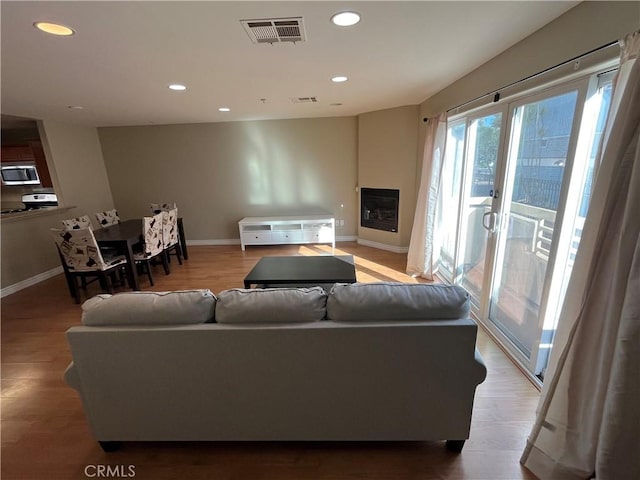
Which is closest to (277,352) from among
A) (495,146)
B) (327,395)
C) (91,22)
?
(327,395)

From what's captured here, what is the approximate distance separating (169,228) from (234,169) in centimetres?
177

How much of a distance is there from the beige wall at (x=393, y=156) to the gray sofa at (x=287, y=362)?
336 centimetres

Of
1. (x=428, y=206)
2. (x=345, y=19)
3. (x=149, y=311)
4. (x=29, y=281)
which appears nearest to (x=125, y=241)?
(x=29, y=281)

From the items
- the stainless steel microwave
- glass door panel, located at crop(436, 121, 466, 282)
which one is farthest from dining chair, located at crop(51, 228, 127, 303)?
glass door panel, located at crop(436, 121, 466, 282)

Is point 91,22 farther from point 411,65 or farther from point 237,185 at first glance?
point 237,185

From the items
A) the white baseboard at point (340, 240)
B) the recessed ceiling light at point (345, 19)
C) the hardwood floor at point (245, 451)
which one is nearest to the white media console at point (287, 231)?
the white baseboard at point (340, 240)

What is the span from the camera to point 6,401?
76.4 inches

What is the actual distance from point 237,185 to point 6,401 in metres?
4.18

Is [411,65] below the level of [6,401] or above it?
above

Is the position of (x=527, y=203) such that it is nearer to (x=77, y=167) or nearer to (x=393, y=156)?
(x=393, y=156)

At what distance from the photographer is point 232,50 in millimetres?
1951

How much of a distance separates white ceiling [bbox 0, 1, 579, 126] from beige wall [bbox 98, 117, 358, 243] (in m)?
1.74

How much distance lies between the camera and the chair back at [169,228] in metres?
4.03

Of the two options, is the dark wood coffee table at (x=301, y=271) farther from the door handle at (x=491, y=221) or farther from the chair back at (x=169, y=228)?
the chair back at (x=169, y=228)
